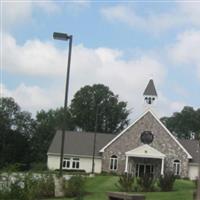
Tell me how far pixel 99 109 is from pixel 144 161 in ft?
134

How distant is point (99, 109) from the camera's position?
112500 mm

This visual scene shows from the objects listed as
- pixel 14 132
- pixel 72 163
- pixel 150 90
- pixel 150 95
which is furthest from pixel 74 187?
pixel 14 132

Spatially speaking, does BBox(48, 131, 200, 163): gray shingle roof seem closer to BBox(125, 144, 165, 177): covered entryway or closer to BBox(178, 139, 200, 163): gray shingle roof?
BBox(178, 139, 200, 163): gray shingle roof

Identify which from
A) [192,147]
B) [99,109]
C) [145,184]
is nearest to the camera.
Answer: [145,184]

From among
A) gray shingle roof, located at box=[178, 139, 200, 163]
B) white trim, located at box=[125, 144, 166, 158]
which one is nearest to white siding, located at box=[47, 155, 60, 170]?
white trim, located at box=[125, 144, 166, 158]

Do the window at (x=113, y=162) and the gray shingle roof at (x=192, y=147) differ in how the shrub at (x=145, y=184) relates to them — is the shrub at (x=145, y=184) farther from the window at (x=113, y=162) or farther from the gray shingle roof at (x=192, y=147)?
the gray shingle roof at (x=192, y=147)

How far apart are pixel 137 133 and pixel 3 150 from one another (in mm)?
29516

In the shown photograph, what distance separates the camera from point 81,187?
27.4 m

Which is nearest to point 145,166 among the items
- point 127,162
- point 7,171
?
point 127,162

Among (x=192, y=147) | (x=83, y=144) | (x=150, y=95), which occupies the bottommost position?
(x=83, y=144)

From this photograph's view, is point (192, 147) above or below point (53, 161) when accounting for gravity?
above

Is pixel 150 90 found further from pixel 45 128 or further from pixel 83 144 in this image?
pixel 45 128

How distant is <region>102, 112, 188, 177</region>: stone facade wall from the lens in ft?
237

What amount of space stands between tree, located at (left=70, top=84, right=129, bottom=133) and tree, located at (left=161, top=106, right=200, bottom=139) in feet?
55.6
